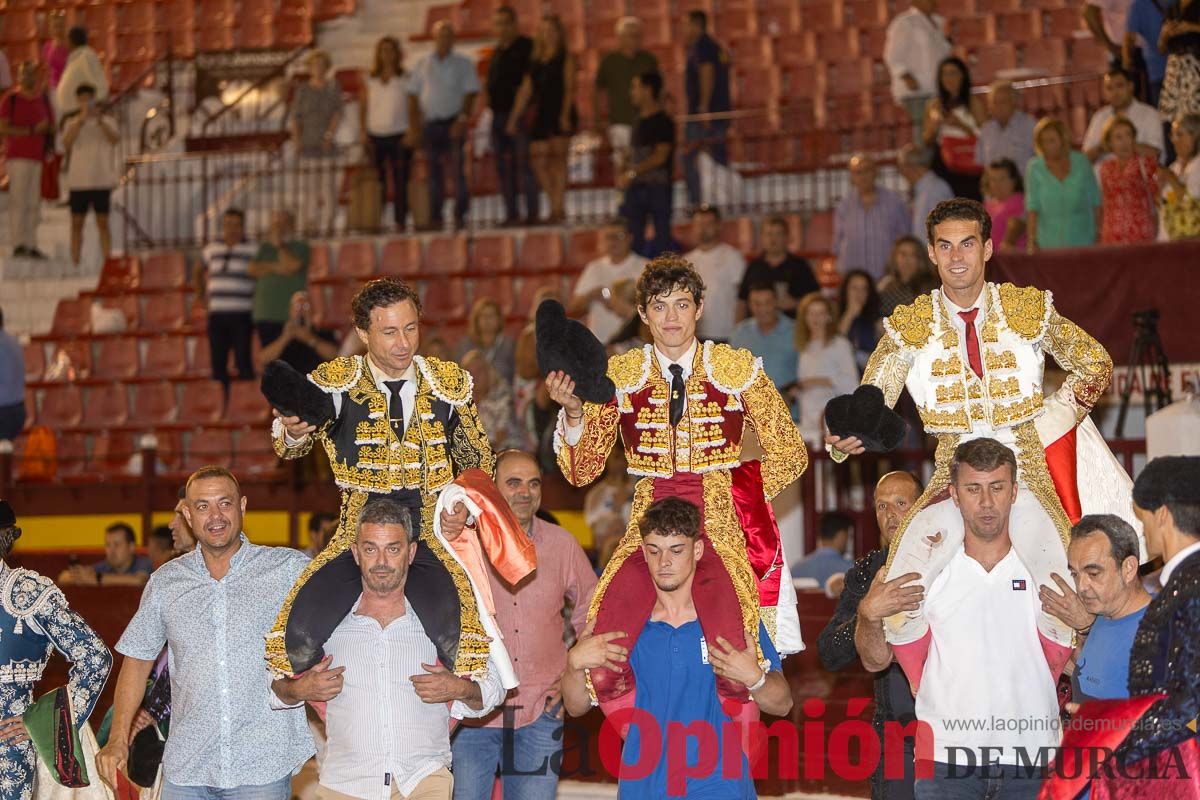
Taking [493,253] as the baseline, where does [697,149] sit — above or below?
above

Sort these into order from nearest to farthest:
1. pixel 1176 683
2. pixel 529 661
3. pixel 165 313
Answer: pixel 1176 683, pixel 529 661, pixel 165 313

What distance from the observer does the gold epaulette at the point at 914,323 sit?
21.4 ft

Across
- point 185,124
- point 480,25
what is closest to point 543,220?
point 480,25

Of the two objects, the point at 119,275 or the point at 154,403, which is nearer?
the point at 154,403

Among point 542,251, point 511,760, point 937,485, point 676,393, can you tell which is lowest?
point 511,760

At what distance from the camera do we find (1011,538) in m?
6.13

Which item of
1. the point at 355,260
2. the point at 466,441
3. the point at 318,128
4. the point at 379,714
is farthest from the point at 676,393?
the point at 318,128

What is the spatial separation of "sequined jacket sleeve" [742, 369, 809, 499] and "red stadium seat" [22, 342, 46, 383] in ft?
37.5

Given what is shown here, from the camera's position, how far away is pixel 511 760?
754 centimetres

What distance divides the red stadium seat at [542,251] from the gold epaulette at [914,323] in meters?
8.63

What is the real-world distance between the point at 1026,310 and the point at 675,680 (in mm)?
1792

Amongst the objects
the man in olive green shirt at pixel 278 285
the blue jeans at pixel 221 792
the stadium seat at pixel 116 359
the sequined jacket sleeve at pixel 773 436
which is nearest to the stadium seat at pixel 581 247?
the man in olive green shirt at pixel 278 285

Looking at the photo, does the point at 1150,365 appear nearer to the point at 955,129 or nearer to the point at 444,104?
the point at 955,129

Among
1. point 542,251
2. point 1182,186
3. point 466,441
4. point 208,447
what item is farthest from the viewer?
point 542,251
